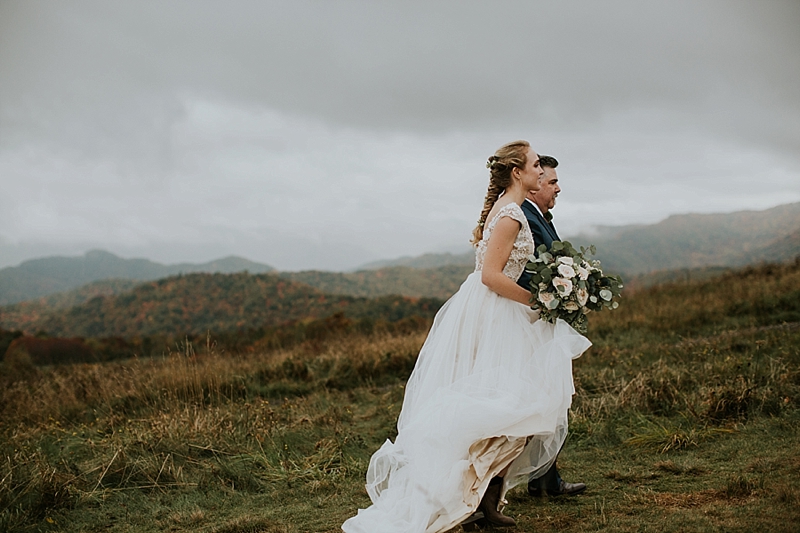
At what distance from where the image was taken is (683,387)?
21.7 feet

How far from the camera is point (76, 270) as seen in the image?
506 ft

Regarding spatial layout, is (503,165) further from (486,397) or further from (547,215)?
(486,397)

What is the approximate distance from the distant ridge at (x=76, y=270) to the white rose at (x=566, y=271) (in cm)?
9703

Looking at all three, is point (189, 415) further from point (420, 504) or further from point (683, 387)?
point (683, 387)

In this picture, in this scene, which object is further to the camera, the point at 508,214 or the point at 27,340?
the point at 27,340

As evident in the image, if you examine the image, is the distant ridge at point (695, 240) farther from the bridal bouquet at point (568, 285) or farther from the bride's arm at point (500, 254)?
the bride's arm at point (500, 254)

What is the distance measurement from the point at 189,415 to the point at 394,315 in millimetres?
27004

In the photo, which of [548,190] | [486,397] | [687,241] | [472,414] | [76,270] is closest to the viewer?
[472,414]

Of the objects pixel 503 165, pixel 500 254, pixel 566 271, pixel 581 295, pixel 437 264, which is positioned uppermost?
pixel 437 264

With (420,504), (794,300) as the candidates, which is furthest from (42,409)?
(794,300)

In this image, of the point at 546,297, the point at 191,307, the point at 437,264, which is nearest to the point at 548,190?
the point at 546,297

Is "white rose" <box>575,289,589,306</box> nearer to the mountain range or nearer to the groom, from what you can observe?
the groom

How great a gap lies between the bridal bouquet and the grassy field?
1351 millimetres

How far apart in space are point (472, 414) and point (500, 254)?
3.36 feet
